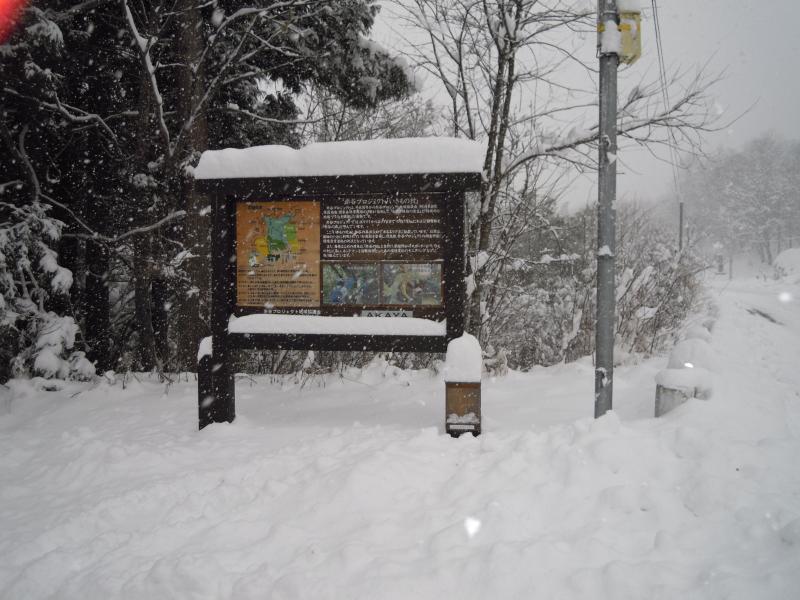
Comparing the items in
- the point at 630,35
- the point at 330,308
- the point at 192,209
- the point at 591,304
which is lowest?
the point at 591,304

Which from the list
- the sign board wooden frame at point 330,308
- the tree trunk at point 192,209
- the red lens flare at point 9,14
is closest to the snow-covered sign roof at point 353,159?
the sign board wooden frame at point 330,308

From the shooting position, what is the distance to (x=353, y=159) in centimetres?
428

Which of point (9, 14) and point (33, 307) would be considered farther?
point (33, 307)

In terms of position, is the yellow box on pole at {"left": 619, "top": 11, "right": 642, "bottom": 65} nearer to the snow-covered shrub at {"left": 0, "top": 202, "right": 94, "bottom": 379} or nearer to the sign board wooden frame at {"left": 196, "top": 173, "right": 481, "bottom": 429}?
the sign board wooden frame at {"left": 196, "top": 173, "right": 481, "bottom": 429}

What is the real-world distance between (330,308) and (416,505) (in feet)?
6.68

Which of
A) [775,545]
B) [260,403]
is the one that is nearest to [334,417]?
[260,403]

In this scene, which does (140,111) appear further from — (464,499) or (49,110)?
(464,499)

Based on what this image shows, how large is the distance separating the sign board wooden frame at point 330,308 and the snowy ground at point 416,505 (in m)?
0.59

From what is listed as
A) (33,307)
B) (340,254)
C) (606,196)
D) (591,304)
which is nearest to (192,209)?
(33,307)

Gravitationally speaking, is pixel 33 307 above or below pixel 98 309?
above

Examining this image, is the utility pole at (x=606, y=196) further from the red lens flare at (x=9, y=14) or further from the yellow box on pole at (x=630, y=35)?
the red lens flare at (x=9, y=14)

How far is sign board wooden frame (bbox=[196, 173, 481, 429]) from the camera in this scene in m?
4.28

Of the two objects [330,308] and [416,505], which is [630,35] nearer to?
[330,308]

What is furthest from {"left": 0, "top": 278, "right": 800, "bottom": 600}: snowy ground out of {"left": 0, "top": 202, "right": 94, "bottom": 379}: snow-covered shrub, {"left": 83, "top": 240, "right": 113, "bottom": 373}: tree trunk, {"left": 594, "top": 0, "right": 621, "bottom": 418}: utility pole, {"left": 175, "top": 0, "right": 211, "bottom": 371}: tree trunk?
{"left": 83, "top": 240, "right": 113, "bottom": 373}: tree trunk
